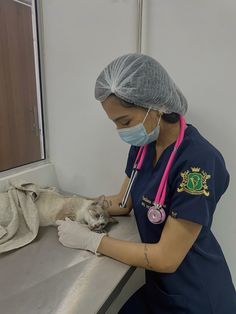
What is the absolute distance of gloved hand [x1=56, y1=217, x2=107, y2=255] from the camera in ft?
2.77

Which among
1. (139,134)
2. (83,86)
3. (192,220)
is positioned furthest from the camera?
(83,86)

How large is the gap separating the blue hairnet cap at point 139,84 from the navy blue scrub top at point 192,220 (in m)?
0.14

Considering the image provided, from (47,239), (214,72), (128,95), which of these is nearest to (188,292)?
(47,239)

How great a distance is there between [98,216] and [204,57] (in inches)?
28.7

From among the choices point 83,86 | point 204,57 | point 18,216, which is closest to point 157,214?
point 18,216

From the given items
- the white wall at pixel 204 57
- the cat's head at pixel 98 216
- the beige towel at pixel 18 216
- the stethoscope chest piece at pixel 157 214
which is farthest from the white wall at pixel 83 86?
Answer: the stethoscope chest piece at pixel 157 214

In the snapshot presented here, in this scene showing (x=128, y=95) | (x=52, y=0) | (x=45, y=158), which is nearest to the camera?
(x=128, y=95)

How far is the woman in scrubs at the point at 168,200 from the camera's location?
0.72m

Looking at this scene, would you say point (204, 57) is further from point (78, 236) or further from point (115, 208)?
point (78, 236)

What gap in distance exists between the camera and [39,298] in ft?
2.10

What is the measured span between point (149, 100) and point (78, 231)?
1.62ft

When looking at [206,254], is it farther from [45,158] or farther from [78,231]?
[45,158]

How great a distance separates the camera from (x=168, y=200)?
0.79 meters

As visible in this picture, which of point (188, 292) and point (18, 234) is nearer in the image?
point (188, 292)
